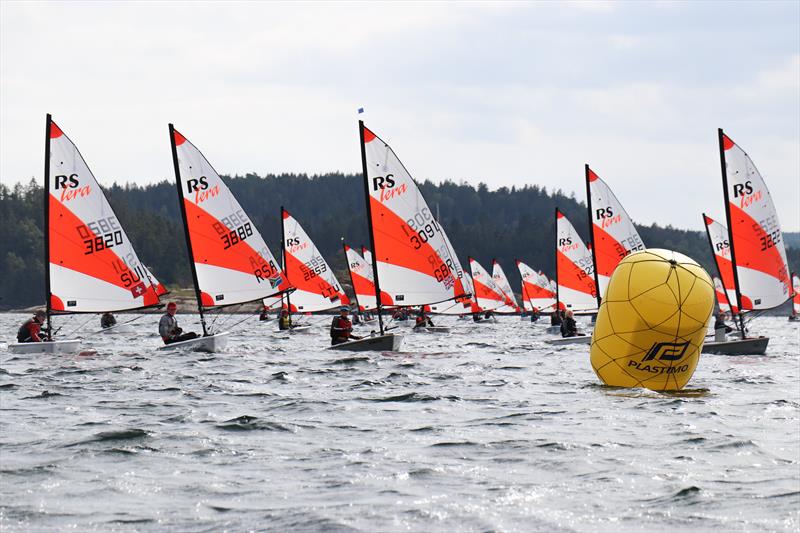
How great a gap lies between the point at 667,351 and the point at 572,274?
32946mm

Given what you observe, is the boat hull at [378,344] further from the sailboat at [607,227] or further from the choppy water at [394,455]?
A: the sailboat at [607,227]

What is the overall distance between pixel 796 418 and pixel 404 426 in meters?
5.44

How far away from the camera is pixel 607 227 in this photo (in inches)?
1582

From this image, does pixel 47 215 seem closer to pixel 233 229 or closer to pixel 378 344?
pixel 233 229

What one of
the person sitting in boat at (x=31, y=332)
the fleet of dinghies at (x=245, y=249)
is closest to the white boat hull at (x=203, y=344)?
the fleet of dinghies at (x=245, y=249)

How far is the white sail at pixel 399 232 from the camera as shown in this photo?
31.6 metres

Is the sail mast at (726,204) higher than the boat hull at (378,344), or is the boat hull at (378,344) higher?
the sail mast at (726,204)

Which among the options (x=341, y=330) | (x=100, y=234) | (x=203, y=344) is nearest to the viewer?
(x=203, y=344)

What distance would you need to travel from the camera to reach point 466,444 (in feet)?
38.5

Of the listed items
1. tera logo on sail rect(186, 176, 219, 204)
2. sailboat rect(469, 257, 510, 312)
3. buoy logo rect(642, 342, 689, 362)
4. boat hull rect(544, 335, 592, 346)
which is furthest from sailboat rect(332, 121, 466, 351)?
sailboat rect(469, 257, 510, 312)

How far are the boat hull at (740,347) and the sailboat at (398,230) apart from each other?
844 cm

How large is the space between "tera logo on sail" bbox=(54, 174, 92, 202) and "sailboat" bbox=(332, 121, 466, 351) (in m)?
8.08

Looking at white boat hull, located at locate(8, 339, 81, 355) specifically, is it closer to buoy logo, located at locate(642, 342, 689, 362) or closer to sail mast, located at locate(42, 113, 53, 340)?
sail mast, located at locate(42, 113, 53, 340)

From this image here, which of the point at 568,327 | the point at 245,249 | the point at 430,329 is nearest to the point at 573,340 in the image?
the point at 568,327
